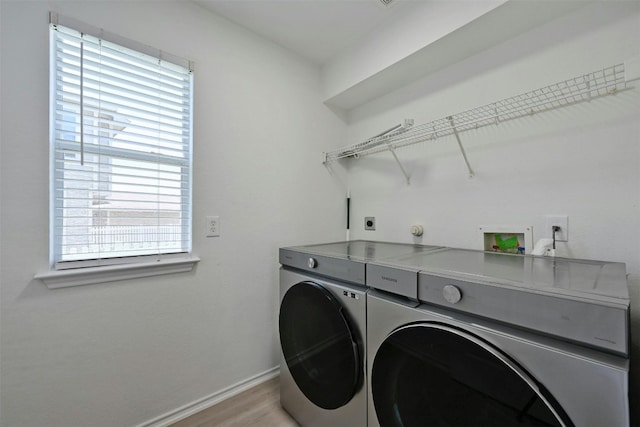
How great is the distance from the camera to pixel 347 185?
217cm

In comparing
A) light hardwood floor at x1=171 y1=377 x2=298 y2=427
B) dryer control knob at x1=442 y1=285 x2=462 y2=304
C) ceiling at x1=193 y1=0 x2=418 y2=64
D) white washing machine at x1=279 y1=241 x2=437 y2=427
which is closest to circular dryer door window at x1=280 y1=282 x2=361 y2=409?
white washing machine at x1=279 y1=241 x2=437 y2=427

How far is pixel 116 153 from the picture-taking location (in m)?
1.23

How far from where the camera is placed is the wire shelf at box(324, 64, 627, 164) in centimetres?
104

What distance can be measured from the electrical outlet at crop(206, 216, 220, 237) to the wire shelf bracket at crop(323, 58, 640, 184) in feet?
3.31

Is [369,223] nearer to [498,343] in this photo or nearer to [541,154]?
[541,154]

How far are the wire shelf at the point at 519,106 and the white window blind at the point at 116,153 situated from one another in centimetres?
113

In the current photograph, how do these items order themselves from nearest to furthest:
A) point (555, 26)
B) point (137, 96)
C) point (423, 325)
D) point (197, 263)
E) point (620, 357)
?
point (620, 357)
point (423, 325)
point (555, 26)
point (137, 96)
point (197, 263)

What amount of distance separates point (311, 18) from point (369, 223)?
140 cm

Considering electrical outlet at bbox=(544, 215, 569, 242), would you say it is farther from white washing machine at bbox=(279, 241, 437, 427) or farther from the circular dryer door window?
the circular dryer door window

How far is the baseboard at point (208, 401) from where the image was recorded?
52.7 inches

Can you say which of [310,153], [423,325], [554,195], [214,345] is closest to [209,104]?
[310,153]

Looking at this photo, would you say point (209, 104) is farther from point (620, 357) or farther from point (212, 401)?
point (620, 357)

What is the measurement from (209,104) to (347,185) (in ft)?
3.90

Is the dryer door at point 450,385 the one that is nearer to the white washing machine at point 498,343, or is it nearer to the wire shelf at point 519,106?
the white washing machine at point 498,343
